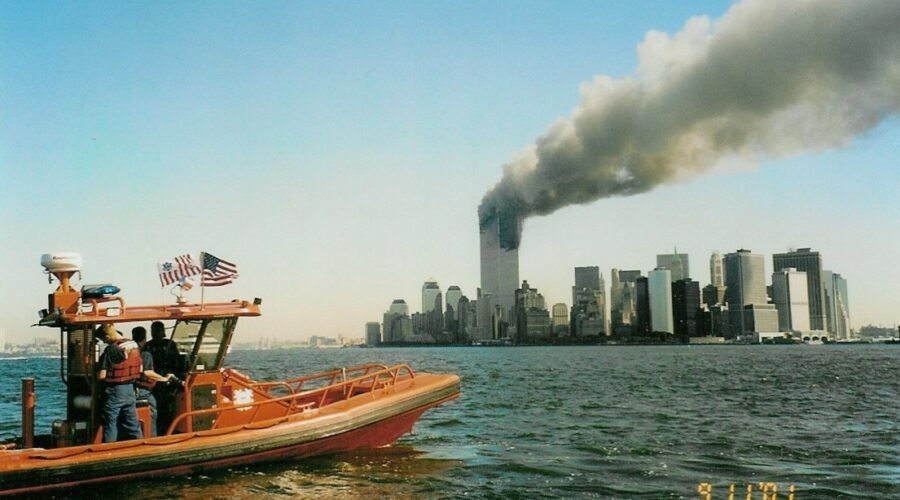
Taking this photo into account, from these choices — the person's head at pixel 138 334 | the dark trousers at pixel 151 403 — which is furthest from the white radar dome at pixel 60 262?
the dark trousers at pixel 151 403

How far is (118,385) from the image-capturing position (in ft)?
33.9

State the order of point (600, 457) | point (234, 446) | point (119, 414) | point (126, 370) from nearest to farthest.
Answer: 1. point (126, 370)
2. point (119, 414)
3. point (234, 446)
4. point (600, 457)

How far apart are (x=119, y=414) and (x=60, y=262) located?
2.24m

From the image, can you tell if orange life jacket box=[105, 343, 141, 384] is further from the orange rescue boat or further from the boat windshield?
the boat windshield

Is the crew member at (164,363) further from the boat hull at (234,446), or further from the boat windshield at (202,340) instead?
the boat hull at (234,446)

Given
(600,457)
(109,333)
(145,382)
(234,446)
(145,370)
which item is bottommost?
(600,457)

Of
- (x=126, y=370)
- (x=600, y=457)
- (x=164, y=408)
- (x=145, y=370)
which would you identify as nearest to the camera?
(x=126, y=370)

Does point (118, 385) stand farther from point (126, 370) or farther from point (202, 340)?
point (202, 340)

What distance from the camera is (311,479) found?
1122 centimetres

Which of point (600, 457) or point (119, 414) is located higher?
point (119, 414)

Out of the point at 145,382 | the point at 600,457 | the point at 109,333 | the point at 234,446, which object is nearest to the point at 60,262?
the point at 109,333

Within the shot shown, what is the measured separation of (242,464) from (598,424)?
393 inches

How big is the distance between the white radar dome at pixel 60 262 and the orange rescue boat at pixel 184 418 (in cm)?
1

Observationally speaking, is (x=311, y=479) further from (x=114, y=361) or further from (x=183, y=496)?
(x=114, y=361)
